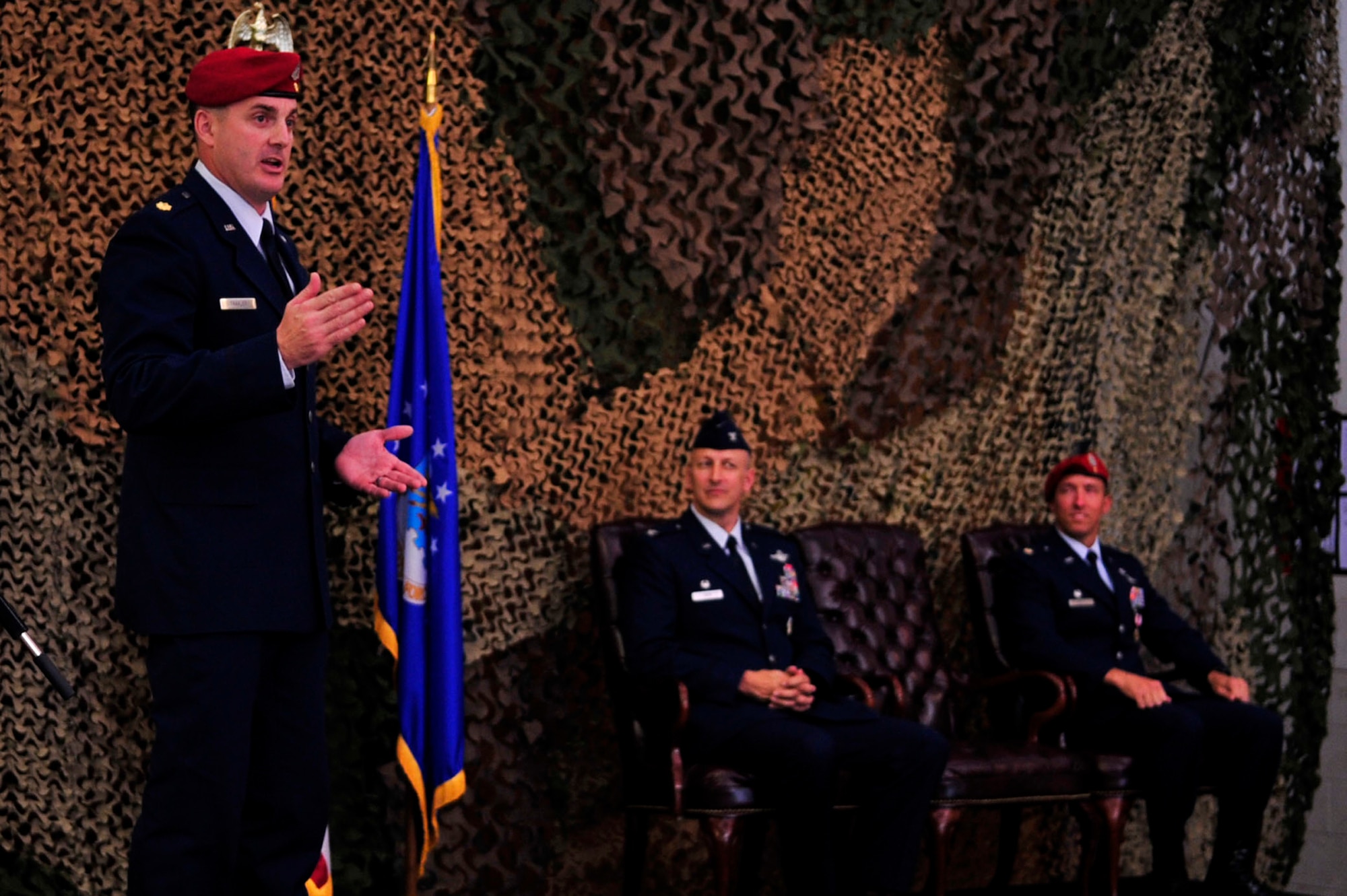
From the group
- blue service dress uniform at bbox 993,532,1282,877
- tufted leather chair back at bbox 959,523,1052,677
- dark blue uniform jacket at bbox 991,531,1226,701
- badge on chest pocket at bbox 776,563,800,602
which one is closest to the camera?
badge on chest pocket at bbox 776,563,800,602

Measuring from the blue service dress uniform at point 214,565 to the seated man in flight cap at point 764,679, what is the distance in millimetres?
1345

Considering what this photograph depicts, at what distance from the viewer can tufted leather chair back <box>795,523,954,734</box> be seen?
4363 mm

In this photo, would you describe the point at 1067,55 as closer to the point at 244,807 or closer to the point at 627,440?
Answer: the point at 627,440

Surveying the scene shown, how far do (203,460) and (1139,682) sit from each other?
2.91 m

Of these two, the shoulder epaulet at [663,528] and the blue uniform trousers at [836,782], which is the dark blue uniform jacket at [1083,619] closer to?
the blue uniform trousers at [836,782]

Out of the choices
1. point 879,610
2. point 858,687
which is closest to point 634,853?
point 858,687

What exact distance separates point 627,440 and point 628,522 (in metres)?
0.33

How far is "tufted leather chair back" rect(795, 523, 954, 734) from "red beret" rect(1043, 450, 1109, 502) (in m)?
0.55

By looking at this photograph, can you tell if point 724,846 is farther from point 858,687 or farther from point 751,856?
point 858,687

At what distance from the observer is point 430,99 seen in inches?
139

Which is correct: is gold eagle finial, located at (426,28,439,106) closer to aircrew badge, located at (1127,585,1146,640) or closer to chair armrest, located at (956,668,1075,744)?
chair armrest, located at (956,668,1075,744)

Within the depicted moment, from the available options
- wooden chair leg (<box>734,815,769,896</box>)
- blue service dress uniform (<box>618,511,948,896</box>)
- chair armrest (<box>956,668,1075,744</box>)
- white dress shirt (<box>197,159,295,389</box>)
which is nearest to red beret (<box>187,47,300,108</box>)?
white dress shirt (<box>197,159,295,389</box>)

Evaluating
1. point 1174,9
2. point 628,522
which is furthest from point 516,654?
point 1174,9

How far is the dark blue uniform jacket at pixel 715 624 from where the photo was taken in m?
3.73
